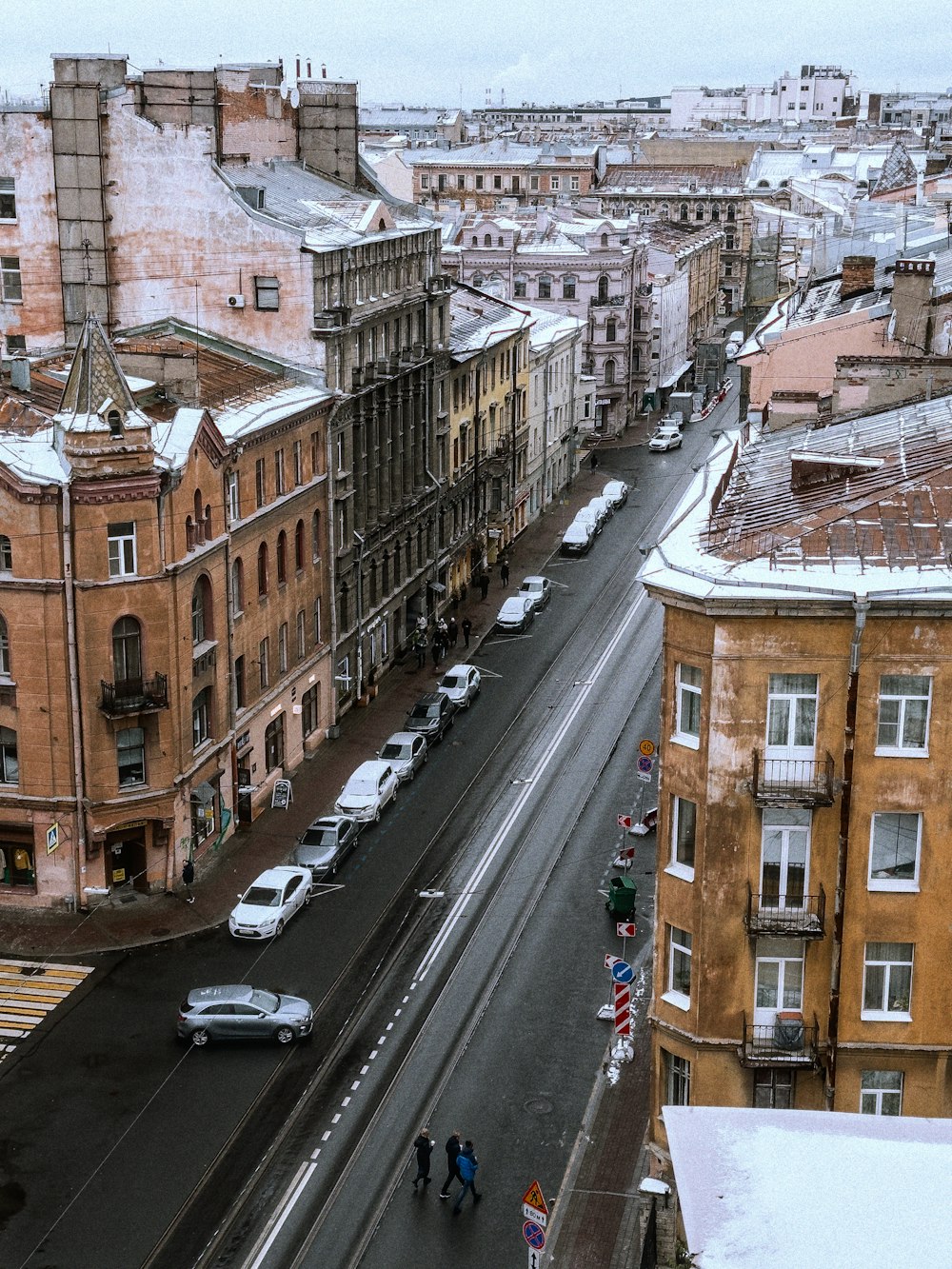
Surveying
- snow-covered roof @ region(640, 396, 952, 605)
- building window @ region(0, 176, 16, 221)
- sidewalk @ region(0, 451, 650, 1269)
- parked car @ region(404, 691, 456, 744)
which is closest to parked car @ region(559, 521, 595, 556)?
sidewalk @ region(0, 451, 650, 1269)

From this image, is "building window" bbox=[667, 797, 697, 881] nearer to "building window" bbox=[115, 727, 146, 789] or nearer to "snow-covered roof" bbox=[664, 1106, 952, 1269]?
"snow-covered roof" bbox=[664, 1106, 952, 1269]

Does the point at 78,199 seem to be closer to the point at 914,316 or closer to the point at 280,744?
the point at 280,744

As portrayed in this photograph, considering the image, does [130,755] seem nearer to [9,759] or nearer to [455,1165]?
[9,759]

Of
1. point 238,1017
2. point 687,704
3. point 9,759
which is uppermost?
point 687,704

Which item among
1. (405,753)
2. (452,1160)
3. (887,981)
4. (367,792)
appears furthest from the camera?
(405,753)

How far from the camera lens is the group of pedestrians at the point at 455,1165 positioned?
132 feet

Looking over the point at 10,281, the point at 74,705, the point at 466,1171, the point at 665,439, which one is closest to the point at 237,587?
the point at 74,705

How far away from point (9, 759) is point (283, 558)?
47.6 ft

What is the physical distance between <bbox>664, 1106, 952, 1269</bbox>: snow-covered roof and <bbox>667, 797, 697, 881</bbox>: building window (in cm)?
714

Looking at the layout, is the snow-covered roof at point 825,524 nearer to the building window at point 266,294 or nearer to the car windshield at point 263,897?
the car windshield at point 263,897

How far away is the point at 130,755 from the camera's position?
55.7 meters

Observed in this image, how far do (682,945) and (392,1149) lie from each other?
11.4 m

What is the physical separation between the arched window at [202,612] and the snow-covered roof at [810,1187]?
32.1m

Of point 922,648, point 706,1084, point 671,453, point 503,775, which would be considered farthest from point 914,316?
point 671,453
